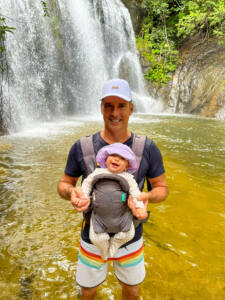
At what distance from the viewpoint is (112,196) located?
132 cm

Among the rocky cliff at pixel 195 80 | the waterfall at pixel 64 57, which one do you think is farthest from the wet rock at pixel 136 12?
the waterfall at pixel 64 57

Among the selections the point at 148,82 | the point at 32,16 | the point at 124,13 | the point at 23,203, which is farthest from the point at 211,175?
the point at 124,13

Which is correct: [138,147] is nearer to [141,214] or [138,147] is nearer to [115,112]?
[115,112]

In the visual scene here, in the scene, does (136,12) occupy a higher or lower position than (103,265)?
higher

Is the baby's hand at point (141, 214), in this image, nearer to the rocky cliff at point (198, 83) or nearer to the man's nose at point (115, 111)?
the man's nose at point (115, 111)

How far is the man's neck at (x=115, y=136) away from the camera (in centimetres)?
152

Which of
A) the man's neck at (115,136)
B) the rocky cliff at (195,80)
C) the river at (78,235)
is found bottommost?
the river at (78,235)

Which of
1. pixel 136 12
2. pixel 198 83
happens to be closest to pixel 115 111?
pixel 198 83

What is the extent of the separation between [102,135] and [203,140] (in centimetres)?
793

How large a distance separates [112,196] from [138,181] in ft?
0.93

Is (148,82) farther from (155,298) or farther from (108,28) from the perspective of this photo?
(155,298)

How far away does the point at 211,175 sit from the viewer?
4.80 metres

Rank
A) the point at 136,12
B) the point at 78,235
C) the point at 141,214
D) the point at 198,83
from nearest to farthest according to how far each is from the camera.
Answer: the point at 141,214, the point at 78,235, the point at 198,83, the point at 136,12

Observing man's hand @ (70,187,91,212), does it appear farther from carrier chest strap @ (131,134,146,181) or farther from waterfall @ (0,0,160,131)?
waterfall @ (0,0,160,131)
